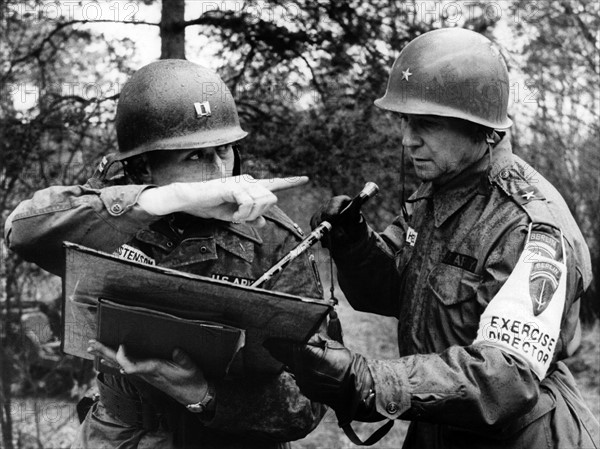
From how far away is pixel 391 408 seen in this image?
2.71m

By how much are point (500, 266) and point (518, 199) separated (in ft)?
0.95

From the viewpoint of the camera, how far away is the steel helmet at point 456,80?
3299 millimetres

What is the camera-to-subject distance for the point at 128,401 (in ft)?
10.2

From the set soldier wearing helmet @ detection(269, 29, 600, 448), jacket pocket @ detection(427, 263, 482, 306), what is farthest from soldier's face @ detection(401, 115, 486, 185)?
jacket pocket @ detection(427, 263, 482, 306)

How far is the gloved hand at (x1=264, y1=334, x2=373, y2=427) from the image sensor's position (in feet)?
8.52

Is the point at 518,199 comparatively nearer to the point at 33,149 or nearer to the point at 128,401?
the point at 128,401

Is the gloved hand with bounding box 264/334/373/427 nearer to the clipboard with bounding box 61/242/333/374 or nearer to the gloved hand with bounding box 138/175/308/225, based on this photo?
the clipboard with bounding box 61/242/333/374

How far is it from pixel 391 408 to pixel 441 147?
110 centimetres

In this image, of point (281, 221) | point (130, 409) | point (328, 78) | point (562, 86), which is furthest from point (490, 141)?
point (562, 86)

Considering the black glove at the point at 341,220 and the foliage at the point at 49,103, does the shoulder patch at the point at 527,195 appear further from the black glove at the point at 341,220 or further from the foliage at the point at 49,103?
the foliage at the point at 49,103

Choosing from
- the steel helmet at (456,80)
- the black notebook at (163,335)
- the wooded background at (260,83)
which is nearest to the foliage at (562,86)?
the wooded background at (260,83)

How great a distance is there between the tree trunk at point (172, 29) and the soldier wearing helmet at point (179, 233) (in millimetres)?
2569

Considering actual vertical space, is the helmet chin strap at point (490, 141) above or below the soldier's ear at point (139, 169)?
above

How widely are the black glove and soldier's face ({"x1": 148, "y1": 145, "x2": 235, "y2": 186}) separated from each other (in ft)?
1.41
